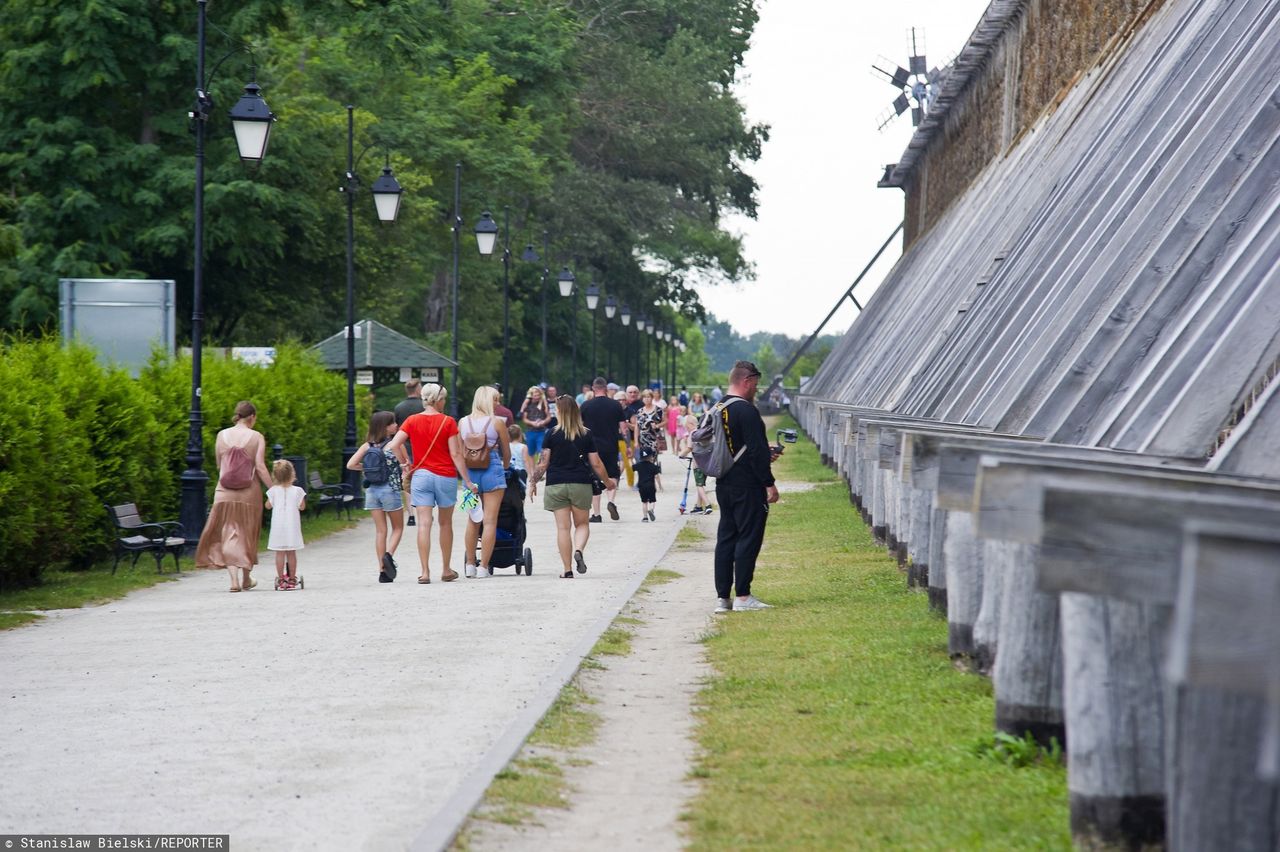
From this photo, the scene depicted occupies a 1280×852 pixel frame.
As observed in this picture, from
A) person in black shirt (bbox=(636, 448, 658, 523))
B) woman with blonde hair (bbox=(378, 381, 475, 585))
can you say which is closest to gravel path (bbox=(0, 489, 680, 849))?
woman with blonde hair (bbox=(378, 381, 475, 585))

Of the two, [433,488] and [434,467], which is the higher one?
[434,467]

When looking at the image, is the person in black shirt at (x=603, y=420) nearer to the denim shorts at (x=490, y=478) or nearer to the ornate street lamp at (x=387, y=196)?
the ornate street lamp at (x=387, y=196)

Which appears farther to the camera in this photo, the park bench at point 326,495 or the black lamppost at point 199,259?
the park bench at point 326,495

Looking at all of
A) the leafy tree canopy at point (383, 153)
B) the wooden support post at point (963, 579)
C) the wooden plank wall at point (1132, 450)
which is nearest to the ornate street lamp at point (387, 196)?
the leafy tree canopy at point (383, 153)

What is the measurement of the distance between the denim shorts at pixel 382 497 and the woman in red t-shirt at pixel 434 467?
0.57m

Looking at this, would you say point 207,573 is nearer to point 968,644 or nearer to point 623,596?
point 623,596

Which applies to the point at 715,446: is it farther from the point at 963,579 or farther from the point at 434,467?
the point at 434,467

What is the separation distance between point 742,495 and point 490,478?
3836 millimetres

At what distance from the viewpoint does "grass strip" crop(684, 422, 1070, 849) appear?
643 cm

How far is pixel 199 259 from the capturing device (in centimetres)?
2011

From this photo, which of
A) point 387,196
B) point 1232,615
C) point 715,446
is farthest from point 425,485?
point 1232,615

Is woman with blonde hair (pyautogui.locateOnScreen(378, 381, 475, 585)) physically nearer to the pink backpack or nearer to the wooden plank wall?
the pink backpack

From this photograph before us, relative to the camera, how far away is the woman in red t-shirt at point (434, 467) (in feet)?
55.3

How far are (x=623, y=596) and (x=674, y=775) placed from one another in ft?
24.0
